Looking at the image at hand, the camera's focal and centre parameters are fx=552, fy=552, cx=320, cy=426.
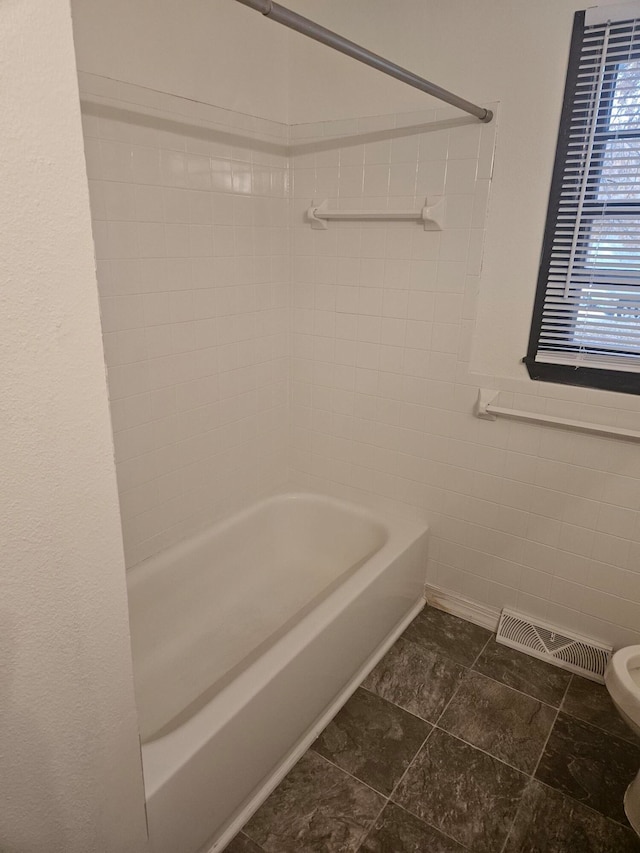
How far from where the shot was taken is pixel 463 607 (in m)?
2.36

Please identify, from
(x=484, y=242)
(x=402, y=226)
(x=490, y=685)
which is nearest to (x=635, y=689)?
(x=490, y=685)

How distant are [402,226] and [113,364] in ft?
3.87

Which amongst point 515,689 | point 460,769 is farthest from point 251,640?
point 515,689

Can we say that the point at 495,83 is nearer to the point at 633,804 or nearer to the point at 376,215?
the point at 376,215

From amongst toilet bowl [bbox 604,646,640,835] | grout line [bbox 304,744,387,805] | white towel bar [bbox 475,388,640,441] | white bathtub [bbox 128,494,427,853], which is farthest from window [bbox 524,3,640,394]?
grout line [bbox 304,744,387,805]

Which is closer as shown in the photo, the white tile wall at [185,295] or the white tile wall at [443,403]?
the white tile wall at [185,295]

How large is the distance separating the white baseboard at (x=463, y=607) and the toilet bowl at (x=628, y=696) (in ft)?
2.24

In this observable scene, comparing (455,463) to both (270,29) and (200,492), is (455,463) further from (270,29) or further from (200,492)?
(270,29)

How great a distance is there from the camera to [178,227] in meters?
1.89

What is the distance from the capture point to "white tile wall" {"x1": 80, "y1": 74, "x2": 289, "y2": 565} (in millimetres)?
1706

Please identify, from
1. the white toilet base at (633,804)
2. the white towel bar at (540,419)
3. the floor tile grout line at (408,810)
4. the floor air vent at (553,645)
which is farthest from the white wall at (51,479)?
the floor air vent at (553,645)

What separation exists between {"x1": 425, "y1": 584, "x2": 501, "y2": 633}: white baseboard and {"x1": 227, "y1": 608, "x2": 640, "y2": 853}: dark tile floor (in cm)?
18

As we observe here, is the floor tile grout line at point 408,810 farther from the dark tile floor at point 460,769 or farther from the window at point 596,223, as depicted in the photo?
the window at point 596,223

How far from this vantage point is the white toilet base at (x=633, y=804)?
59.3 inches
